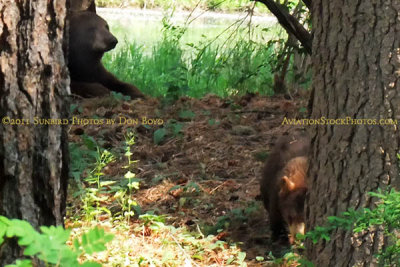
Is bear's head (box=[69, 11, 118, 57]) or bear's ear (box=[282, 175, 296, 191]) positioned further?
bear's head (box=[69, 11, 118, 57])

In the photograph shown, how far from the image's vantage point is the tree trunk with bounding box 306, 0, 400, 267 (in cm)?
386

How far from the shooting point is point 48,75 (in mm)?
3420

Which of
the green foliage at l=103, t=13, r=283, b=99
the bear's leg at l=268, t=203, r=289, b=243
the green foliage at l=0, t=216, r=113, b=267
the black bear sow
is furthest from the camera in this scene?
the black bear sow

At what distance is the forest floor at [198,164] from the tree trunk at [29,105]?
3.58ft

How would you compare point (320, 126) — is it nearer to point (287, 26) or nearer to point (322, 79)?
point (322, 79)

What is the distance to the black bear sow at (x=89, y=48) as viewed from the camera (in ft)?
30.6

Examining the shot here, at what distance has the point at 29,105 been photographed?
11.1ft

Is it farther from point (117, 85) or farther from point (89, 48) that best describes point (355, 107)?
point (89, 48)

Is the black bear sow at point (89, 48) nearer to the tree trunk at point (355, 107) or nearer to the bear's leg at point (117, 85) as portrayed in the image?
the bear's leg at point (117, 85)

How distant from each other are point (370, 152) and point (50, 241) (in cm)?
232

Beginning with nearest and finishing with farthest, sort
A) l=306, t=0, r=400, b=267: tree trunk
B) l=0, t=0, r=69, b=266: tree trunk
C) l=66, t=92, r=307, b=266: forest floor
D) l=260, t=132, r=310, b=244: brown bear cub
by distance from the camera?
l=0, t=0, r=69, b=266: tree trunk, l=306, t=0, r=400, b=267: tree trunk, l=66, t=92, r=307, b=266: forest floor, l=260, t=132, r=310, b=244: brown bear cub

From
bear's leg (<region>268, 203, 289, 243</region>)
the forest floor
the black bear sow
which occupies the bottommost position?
bear's leg (<region>268, 203, 289, 243</region>)

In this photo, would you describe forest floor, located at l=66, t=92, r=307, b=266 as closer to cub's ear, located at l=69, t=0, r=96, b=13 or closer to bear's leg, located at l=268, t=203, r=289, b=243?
bear's leg, located at l=268, t=203, r=289, b=243

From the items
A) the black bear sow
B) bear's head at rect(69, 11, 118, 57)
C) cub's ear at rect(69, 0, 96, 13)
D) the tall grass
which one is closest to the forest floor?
the tall grass
